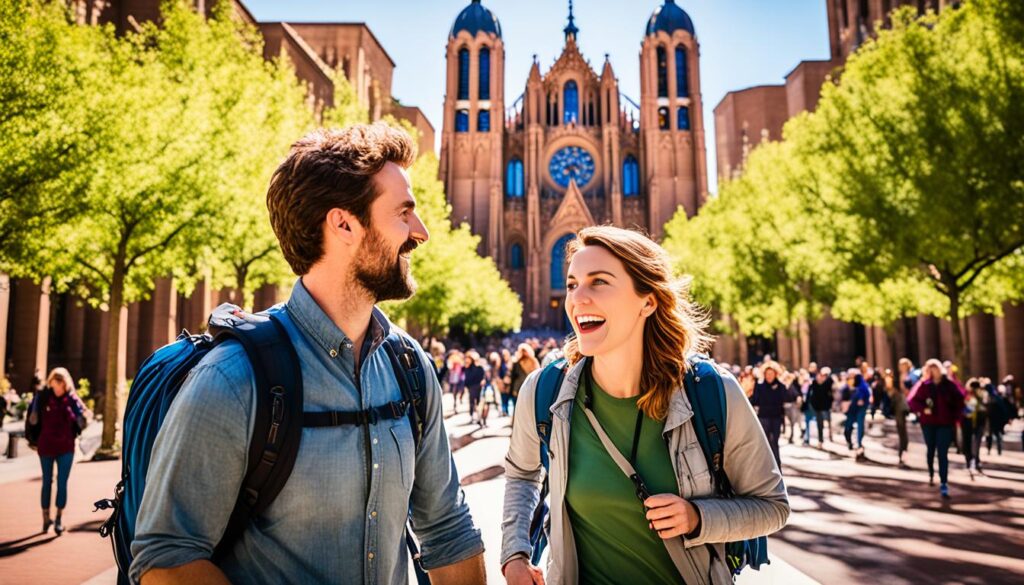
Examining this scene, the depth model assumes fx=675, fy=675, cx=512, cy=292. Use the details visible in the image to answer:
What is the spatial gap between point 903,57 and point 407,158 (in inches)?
653

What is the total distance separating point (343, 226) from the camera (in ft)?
5.78

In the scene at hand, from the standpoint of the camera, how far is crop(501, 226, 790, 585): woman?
2.13m

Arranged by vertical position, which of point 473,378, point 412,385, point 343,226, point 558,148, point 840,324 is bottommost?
point 473,378

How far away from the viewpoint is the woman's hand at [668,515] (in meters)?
2.00

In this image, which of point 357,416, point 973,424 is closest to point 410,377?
point 357,416

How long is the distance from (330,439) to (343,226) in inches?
21.5

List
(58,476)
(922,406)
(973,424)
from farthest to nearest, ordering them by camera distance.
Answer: (973,424) → (922,406) → (58,476)

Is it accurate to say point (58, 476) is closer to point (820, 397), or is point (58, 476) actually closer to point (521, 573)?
point (521, 573)

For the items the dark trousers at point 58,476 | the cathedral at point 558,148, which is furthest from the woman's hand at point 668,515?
the cathedral at point 558,148

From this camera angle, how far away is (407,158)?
1919 millimetres

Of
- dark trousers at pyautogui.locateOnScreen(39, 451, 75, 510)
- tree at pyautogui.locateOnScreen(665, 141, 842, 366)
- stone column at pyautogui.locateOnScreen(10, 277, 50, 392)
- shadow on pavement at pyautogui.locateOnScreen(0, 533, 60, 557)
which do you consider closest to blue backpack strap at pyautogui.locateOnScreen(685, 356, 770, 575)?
shadow on pavement at pyautogui.locateOnScreen(0, 533, 60, 557)

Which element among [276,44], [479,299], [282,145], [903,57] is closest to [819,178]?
[903,57]

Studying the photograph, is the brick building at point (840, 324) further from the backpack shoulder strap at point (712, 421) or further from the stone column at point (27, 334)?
the stone column at point (27, 334)

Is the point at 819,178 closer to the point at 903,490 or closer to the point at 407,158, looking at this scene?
the point at 903,490
